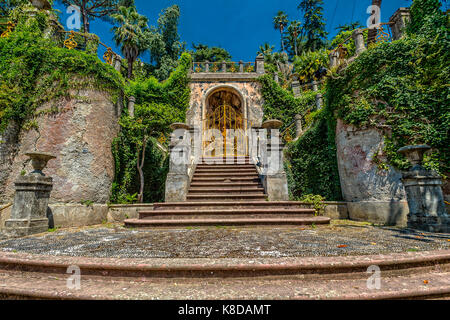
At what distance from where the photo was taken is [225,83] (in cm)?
1284

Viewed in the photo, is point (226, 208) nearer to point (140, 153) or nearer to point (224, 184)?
point (224, 184)

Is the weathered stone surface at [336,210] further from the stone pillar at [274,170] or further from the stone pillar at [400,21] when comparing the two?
the stone pillar at [400,21]

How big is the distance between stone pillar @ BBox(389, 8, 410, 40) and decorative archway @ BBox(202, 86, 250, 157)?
24.5 ft

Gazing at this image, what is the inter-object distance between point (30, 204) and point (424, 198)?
842cm

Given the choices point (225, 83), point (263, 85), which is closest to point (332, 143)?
point (263, 85)

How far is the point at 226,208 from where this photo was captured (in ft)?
18.3

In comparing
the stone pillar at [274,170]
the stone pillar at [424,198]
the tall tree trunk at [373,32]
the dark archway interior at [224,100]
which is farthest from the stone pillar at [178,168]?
the tall tree trunk at [373,32]

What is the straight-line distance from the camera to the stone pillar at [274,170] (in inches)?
251

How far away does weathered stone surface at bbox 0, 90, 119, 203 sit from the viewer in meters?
5.85

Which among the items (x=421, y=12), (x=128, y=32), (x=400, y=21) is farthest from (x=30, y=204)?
(x=128, y=32)

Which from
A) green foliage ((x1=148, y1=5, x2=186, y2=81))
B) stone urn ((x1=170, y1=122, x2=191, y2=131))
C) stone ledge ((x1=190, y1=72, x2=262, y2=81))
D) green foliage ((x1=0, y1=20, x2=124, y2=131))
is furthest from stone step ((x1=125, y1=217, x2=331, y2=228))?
green foliage ((x1=148, y1=5, x2=186, y2=81))

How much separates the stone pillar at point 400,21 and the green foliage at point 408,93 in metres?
1.84

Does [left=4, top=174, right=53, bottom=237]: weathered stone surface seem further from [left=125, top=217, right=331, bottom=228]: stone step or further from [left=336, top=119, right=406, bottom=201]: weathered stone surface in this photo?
[left=336, top=119, right=406, bottom=201]: weathered stone surface
